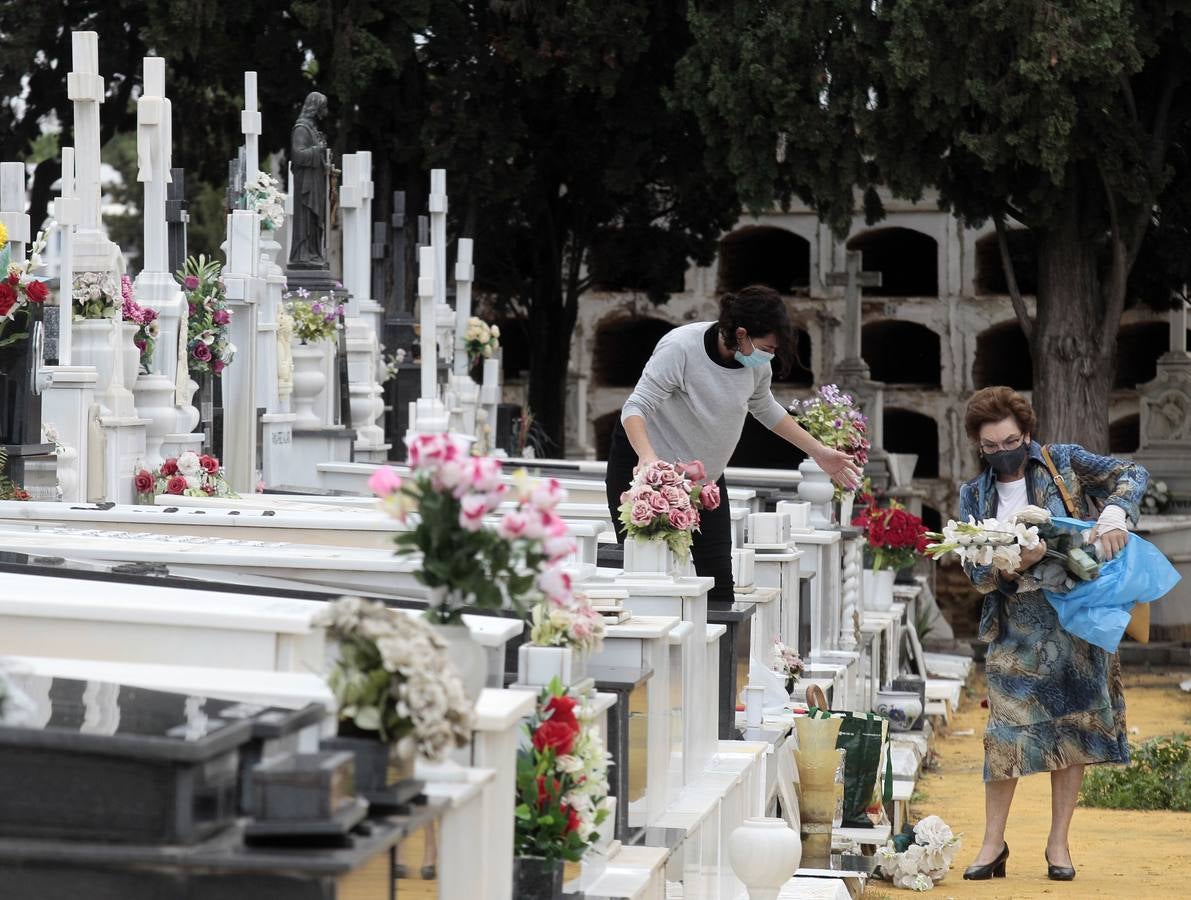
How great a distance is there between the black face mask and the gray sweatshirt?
68 cm

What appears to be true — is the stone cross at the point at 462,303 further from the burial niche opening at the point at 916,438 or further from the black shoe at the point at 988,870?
the black shoe at the point at 988,870

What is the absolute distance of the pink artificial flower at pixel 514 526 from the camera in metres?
2.51

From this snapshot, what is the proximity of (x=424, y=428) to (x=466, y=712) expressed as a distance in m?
7.62

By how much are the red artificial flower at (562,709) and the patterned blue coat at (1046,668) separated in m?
2.42

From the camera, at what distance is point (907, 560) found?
1072 cm

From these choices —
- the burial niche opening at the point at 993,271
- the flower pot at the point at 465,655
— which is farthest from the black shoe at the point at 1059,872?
the burial niche opening at the point at 993,271

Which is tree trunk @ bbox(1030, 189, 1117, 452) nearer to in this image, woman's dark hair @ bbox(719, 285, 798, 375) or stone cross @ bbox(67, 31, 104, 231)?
stone cross @ bbox(67, 31, 104, 231)

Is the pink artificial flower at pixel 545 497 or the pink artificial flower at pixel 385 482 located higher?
the pink artificial flower at pixel 385 482

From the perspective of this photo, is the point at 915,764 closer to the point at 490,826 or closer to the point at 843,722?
the point at 843,722

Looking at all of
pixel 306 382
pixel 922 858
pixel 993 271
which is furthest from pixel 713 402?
pixel 993 271

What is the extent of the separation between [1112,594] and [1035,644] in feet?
0.98

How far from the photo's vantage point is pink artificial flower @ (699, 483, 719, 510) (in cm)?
478

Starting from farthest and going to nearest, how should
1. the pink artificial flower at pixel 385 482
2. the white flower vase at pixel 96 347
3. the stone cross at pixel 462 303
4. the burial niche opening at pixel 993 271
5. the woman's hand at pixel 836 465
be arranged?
1. the burial niche opening at pixel 993 271
2. the stone cross at pixel 462 303
3. the white flower vase at pixel 96 347
4. the woman's hand at pixel 836 465
5. the pink artificial flower at pixel 385 482

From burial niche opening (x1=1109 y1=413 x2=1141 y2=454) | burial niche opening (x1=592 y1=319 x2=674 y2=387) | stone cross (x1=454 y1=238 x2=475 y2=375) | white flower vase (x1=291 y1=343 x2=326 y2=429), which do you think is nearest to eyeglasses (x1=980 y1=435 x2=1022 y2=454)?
white flower vase (x1=291 y1=343 x2=326 y2=429)
